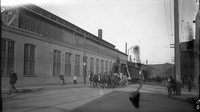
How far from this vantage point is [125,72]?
28.3m

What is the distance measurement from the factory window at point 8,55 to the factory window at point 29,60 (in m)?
2.23

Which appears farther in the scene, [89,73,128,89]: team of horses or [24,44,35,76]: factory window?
[24,44,35,76]: factory window

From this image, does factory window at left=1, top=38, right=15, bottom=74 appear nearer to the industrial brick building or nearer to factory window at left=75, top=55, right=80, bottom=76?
the industrial brick building

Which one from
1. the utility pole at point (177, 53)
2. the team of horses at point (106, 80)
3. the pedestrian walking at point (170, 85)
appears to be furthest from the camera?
the team of horses at point (106, 80)

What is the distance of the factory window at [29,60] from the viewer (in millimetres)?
24203

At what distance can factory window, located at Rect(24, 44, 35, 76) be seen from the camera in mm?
24203

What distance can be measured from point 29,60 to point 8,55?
3503 mm

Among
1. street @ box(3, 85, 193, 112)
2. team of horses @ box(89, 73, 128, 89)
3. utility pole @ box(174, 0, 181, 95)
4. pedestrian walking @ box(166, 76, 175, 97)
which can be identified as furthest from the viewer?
team of horses @ box(89, 73, 128, 89)

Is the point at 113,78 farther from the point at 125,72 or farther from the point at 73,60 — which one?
the point at 73,60

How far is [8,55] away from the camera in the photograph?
21.6m

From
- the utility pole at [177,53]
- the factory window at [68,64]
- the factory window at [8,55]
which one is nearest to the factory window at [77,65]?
the factory window at [68,64]

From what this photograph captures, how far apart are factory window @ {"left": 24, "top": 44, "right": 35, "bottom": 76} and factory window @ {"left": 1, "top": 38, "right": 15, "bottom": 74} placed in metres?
2.23

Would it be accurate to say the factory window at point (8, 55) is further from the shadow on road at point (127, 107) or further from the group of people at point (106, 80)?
the shadow on road at point (127, 107)

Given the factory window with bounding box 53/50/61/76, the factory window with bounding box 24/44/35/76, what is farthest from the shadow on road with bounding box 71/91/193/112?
the factory window with bounding box 53/50/61/76
